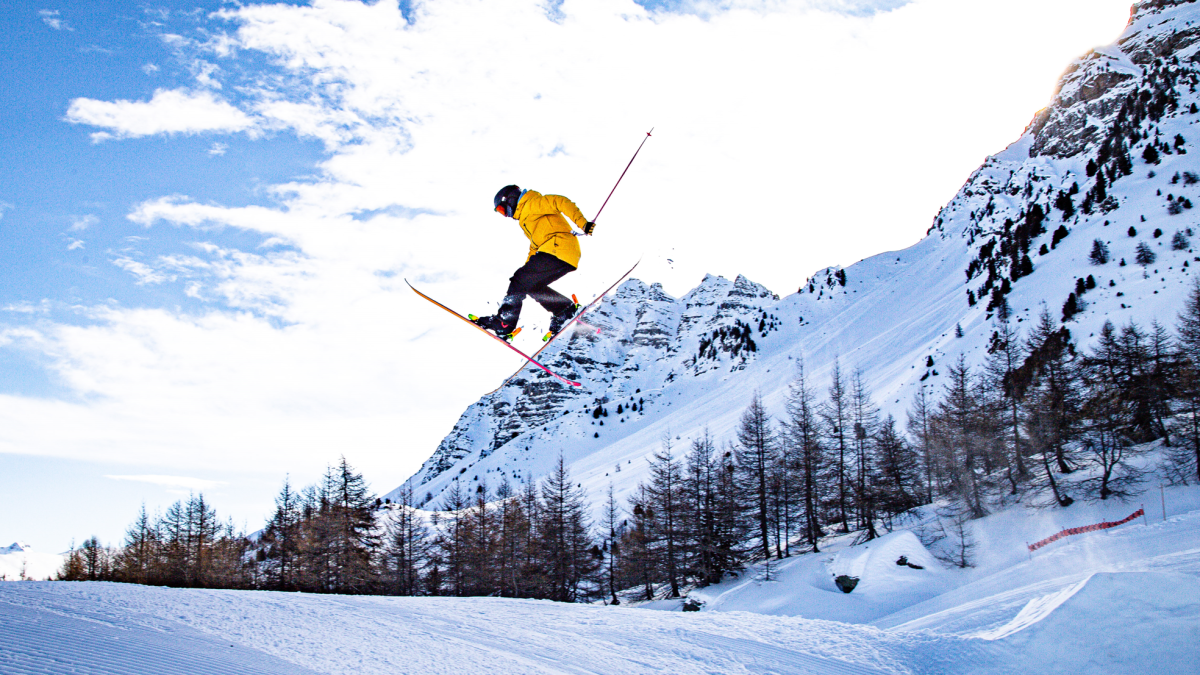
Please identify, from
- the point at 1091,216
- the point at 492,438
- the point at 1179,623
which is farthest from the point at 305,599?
the point at 492,438

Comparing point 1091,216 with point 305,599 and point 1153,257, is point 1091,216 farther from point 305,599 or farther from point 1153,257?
point 305,599

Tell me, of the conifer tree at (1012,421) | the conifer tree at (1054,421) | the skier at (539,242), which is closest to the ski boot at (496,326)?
the skier at (539,242)

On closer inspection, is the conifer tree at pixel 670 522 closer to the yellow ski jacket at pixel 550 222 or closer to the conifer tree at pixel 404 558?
the conifer tree at pixel 404 558

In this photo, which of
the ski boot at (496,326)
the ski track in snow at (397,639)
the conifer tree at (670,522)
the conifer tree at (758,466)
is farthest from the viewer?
the conifer tree at (758,466)

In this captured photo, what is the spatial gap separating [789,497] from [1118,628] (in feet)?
92.6

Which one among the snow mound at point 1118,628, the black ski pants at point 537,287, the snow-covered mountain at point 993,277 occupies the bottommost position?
the snow mound at point 1118,628

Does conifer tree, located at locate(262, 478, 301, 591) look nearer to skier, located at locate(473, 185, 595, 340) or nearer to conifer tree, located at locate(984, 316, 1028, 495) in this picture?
skier, located at locate(473, 185, 595, 340)

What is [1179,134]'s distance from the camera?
62469 millimetres

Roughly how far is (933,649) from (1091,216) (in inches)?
2805

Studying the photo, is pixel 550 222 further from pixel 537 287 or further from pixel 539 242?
pixel 537 287

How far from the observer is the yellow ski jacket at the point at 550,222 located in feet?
25.9

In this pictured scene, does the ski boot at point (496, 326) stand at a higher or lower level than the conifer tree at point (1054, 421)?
higher

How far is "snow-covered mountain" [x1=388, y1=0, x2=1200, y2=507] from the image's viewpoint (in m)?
49.1

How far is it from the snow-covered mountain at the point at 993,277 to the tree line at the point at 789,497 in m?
11.4
